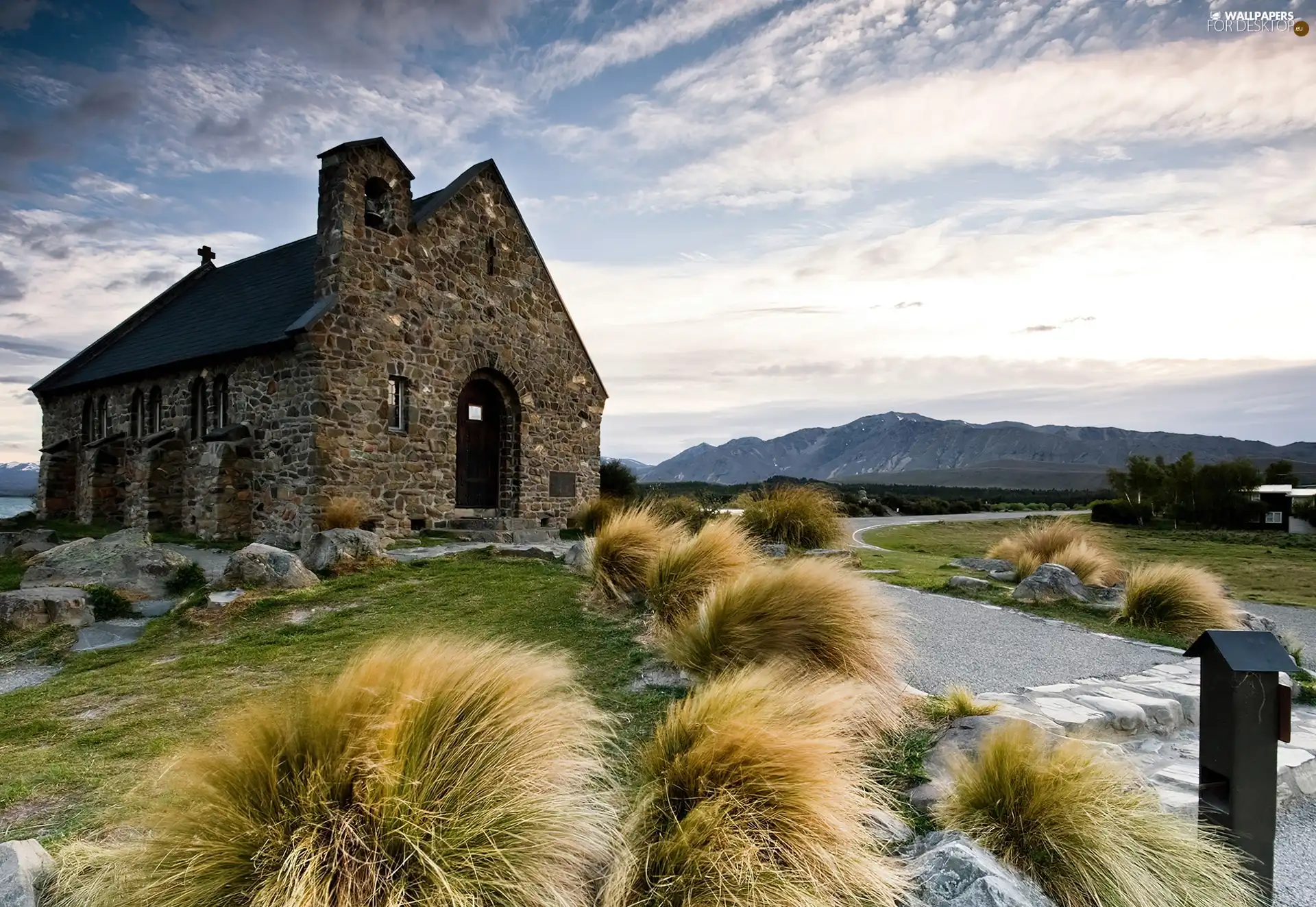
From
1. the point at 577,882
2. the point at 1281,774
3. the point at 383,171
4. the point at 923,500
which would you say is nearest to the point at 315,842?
the point at 577,882

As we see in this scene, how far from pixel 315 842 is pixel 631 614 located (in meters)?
4.76

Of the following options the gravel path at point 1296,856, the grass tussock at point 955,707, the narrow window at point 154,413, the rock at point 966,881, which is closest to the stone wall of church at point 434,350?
the narrow window at point 154,413

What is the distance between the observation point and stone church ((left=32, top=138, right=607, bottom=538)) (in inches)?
533

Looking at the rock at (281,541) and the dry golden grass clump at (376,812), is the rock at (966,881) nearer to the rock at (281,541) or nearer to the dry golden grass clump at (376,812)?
the dry golden grass clump at (376,812)

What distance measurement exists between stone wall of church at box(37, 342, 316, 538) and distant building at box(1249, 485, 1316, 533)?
29377 mm

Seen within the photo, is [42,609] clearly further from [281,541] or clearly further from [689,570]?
[689,570]

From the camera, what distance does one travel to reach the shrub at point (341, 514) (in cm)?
1293

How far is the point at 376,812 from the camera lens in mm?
2762

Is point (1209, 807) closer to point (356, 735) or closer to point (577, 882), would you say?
point (577, 882)

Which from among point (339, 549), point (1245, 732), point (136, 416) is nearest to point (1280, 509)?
point (1245, 732)

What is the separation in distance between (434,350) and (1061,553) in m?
12.1

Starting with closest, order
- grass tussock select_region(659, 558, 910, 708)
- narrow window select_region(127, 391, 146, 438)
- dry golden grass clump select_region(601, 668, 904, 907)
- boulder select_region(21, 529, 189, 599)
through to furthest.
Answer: dry golden grass clump select_region(601, 668, 904, 907), grass tussock select_region(659, 558, 910, 708), boulder select_region(21, 529, 189, 599), narrow window select_region(127, 391, 146, 438)

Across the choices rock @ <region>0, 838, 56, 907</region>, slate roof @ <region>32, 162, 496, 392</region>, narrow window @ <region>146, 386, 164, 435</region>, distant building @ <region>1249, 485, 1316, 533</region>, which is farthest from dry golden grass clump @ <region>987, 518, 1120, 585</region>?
narrow window @ <region>146, 386, 164, 435</region>

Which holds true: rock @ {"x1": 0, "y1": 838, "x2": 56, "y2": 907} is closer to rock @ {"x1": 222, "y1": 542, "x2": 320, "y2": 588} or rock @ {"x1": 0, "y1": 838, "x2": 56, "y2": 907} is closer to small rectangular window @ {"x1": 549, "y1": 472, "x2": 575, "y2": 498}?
rock @ {"x1": 222, "y1": 542, "x2": 320, "y2": 588}
